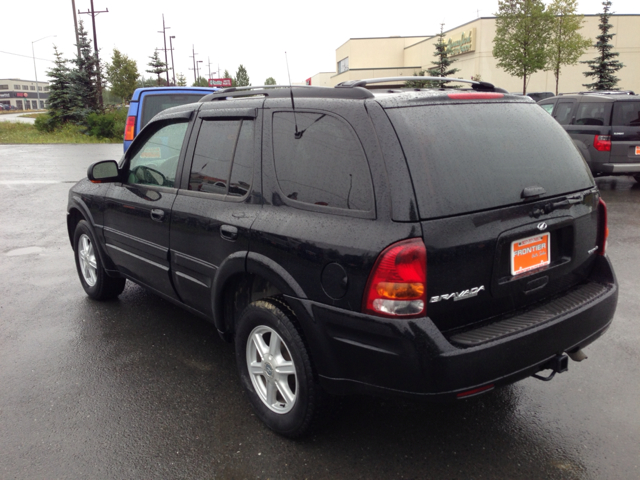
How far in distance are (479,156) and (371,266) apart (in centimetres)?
79

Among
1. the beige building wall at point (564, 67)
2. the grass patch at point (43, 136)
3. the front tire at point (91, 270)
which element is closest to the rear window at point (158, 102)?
the front tire at point (91, 270)

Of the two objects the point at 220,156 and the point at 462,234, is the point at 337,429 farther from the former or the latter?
the point at 220,156

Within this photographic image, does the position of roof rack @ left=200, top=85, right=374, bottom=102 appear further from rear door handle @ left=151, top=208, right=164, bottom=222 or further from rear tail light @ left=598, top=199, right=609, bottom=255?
rear tail light @ left=598, top=199, right=609, bottom=255

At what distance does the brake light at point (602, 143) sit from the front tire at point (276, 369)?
9973mm

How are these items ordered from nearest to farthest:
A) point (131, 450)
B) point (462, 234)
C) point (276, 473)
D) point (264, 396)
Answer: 1. point (462, 234)
2. point (276, 473)
3. point (131, 450)
4. point (264, 396)

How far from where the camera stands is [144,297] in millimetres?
5438

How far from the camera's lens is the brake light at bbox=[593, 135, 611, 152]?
1085 centimetres

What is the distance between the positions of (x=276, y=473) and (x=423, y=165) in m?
1.66

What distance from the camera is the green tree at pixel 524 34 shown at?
99.6 ft

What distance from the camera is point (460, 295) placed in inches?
100

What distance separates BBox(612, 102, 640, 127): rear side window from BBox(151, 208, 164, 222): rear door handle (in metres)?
9.93

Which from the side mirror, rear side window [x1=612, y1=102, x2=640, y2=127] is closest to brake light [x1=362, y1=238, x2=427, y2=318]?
the side mirror

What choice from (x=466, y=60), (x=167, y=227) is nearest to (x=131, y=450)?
(x=167, y=227)

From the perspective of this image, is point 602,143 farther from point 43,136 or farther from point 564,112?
point 43,136
